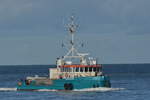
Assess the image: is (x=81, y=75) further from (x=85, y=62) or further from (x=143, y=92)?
(x=143, y=92)

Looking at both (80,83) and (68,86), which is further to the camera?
(68,86)

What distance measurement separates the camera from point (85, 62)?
356 ft

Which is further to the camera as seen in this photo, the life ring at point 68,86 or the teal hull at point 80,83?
the life ring at point 68,86

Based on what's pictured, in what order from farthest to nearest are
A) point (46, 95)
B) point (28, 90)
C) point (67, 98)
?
1. point (28, 90)
2. point (46, 95)
3. point (67, 98)

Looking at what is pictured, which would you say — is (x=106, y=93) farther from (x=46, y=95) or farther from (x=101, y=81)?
(x=46, y=95)

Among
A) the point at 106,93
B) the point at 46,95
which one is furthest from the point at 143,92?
the point at 46,95

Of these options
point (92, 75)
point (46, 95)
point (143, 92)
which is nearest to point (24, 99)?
point (46, 95)

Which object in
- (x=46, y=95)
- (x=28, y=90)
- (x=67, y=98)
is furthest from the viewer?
(x=28, y=90)

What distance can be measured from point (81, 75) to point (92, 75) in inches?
67.0

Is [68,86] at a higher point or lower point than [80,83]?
lower

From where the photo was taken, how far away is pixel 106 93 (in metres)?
107

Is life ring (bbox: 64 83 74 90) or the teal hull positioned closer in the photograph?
the teal hull

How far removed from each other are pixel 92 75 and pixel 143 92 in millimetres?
11559

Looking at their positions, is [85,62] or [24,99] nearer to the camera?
[24,99]
